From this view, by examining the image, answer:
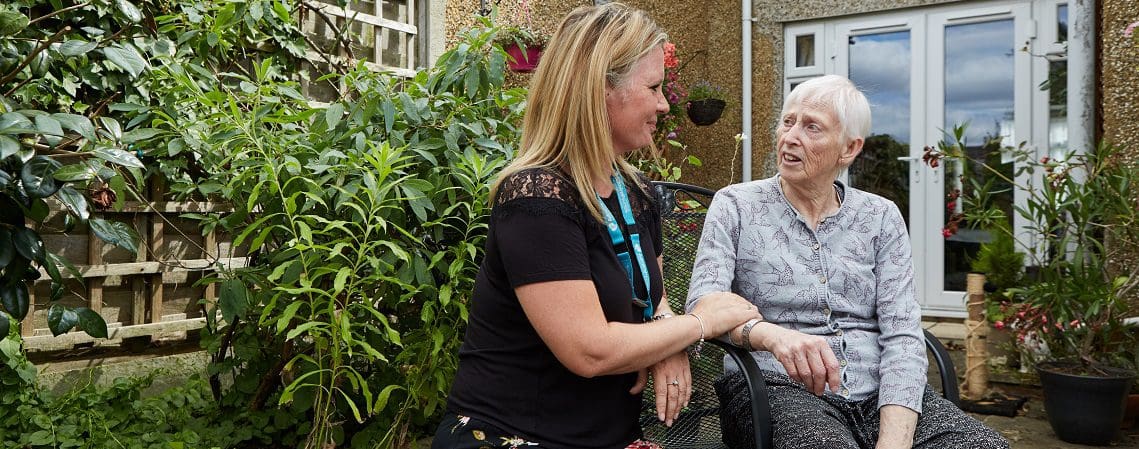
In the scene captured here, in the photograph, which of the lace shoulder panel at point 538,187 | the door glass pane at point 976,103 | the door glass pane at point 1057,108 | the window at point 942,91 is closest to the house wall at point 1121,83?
the window at point 942,91

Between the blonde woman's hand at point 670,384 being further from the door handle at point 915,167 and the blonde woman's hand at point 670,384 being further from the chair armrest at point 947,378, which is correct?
the door handle at point 915,167

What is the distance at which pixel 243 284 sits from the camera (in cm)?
238

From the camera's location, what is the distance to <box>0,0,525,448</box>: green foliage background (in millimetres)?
2125

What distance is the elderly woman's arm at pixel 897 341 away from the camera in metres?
1.79

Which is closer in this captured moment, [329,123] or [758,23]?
[329,123]

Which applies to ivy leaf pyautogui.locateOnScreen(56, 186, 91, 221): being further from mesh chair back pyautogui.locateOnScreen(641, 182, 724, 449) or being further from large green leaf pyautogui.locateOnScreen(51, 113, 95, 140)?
mesh chair back pyautogui.locateOnScreen(641, 182, 724, 449)

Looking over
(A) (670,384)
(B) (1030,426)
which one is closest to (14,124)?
(A) (670,384)

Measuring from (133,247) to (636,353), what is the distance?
110 cm

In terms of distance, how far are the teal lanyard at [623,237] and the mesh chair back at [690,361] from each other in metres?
0.48

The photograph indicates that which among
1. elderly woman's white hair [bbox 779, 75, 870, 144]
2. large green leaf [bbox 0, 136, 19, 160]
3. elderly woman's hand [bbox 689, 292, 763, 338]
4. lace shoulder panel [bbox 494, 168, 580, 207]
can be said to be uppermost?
elderly woman's white hair [bbox 779, 75, 870, 144]

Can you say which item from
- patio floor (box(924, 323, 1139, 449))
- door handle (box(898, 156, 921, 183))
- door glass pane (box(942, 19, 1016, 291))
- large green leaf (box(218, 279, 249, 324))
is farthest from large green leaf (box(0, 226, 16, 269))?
door handle (box(898, 156, 921, 183))

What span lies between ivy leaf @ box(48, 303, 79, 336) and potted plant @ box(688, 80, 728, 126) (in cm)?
481

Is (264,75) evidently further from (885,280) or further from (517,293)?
(885,280)

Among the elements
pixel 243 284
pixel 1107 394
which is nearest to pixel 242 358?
pixel 243 284
